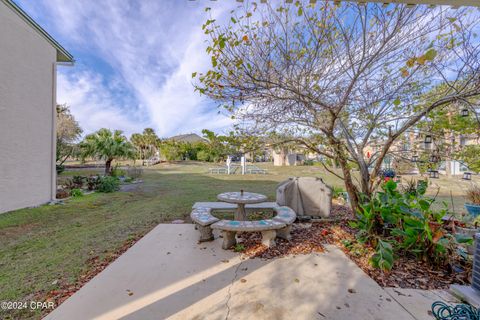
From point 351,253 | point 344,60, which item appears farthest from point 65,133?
point 351,253

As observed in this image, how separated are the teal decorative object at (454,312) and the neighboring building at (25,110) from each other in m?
9.18

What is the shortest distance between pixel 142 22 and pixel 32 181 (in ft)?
19.5

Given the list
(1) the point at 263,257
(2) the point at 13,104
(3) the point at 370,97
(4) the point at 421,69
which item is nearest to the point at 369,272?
(1) the point at 263,257

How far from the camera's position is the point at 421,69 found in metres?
3.33

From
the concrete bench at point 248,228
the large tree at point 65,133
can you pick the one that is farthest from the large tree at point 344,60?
the large tree at point 65,133

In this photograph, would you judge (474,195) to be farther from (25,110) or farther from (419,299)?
(25,110)

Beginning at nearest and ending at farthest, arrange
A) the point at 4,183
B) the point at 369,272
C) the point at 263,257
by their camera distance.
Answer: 1. the point at 369,272
2. the point at 263,257
3. the point at 4,183

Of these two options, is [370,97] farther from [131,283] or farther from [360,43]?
[131,283]

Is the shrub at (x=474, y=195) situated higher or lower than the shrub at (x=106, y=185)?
higher

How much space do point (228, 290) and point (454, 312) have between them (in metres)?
→ 2.26

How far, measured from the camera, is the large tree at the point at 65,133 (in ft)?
46.3

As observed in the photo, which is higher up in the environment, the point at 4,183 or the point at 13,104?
the point at 13,104

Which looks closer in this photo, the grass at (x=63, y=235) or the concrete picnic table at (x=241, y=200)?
the grass at (x=63, y=235)

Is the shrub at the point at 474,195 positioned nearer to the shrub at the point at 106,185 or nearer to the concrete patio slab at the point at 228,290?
the concrete patio slab at the point at 228,290
